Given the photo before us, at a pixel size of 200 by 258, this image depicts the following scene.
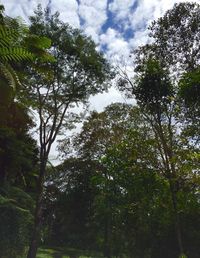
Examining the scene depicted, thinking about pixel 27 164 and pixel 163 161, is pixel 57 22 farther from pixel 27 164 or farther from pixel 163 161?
pixel 163 161

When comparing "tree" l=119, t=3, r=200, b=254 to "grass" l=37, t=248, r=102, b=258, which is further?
"grass" l=37, t=248, r=102, b=258

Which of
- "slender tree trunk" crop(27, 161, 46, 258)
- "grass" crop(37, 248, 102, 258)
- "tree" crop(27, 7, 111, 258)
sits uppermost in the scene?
"tree" crop(27, 7, 111, 258)

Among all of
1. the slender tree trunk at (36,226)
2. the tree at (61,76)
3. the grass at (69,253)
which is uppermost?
the tree at (61,76)

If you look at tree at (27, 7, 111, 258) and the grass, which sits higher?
tree at (27, 7, 111, 258)

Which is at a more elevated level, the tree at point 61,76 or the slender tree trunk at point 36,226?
the tree at point 61,76

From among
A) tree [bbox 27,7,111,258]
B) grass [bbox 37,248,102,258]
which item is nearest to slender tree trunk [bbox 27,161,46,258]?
tree [bbox 27,7,111,258]

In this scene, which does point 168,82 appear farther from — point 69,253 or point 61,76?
point 69,253

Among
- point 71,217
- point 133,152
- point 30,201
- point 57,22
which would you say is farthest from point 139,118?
point 71,217

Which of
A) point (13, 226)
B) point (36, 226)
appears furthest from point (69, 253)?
point (36, 226)

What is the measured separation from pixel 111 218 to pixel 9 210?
12.1m

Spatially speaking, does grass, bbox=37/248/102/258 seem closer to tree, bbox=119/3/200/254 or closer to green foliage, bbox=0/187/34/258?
green foliage, bbox=0/187/34/258

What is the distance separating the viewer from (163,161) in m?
18.8

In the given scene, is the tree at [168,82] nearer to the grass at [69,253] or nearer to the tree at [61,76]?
the tree at [61,76]

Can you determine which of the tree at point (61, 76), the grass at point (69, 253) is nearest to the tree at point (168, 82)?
the tree at point (61, 76)
